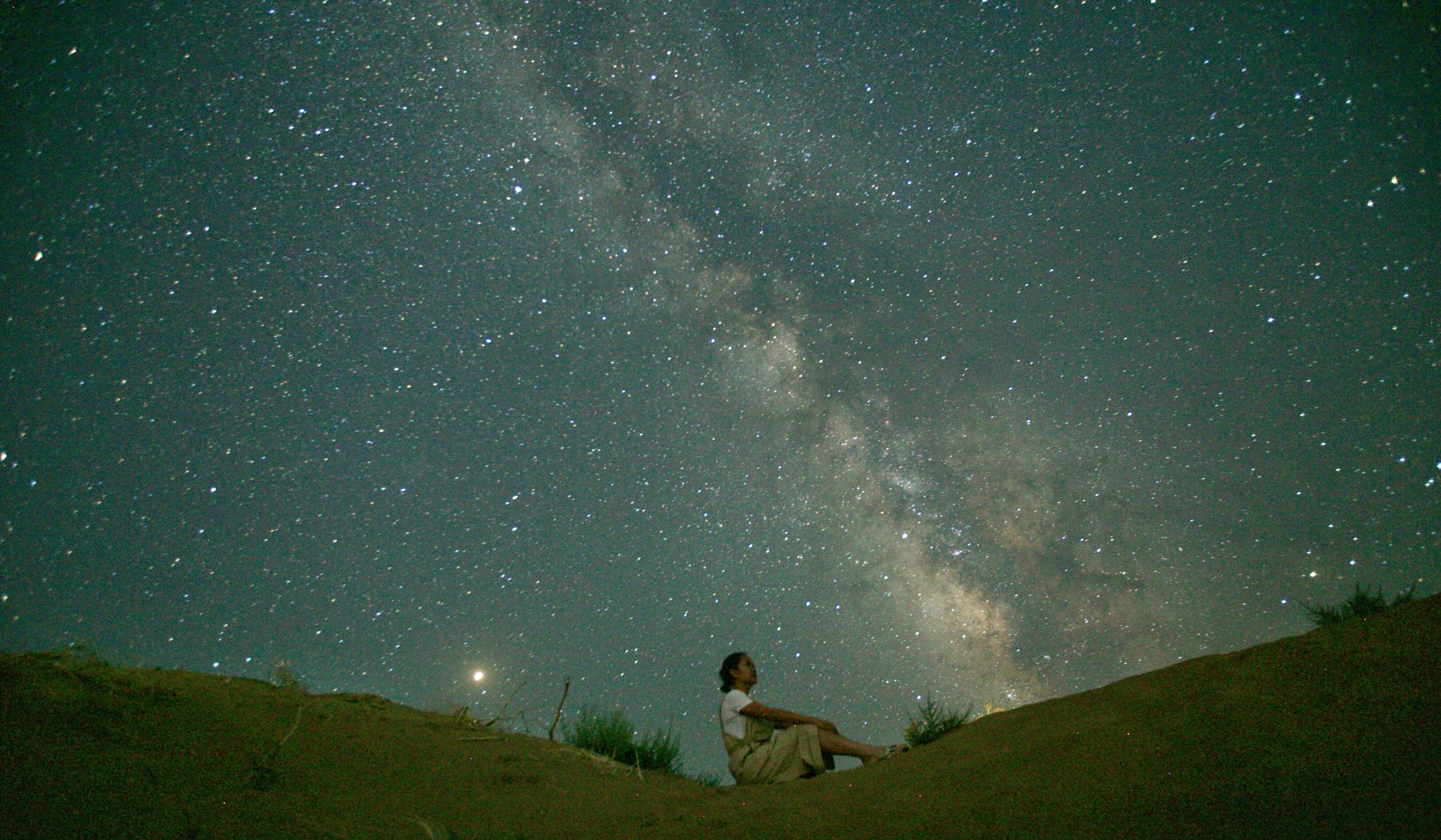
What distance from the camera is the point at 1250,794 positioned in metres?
2.05

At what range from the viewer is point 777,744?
459 centimetres

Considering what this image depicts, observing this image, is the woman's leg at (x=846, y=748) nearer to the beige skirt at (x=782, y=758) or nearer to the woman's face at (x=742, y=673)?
the beige skirt at (x=782, y=758)

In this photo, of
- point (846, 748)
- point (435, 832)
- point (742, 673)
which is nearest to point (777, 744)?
point (846, 748)

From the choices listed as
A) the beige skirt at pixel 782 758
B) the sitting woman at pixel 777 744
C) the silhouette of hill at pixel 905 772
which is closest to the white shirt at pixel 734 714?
the sitting woman at pixel 777 744

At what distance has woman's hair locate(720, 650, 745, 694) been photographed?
549 centimetres

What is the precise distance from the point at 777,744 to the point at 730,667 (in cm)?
98

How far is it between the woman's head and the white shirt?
0.34 metres

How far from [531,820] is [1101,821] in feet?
7.62

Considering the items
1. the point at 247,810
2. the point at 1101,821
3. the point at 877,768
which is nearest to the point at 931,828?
the point at 1101,821

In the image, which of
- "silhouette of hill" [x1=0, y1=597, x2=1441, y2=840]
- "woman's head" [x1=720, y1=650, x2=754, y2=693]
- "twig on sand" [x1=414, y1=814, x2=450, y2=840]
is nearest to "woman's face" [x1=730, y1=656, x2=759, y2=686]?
"woman's head" [x1=720, y1=650, x2=754, y2=693]

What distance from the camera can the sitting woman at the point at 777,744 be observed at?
448cm

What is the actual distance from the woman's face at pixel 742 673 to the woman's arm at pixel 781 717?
1.38 feet

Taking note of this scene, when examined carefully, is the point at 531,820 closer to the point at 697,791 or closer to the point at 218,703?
the point at 697,791

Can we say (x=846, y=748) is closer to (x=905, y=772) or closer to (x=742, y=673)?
(x=742, y=673)
